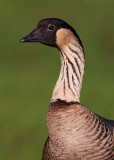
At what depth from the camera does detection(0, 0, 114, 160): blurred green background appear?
15125 mm

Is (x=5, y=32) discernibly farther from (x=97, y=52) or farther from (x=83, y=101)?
(x=83, y=101)

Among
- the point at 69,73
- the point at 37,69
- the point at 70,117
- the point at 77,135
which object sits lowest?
the point at 37,69

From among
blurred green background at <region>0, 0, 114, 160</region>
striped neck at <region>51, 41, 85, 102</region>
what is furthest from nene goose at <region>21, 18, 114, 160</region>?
blurred green background at <region>0, 0, 114, 160</region>

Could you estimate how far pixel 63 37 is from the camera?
8.62m

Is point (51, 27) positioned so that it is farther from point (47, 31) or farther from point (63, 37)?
point (63, 37)

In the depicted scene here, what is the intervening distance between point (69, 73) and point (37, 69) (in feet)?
43.4

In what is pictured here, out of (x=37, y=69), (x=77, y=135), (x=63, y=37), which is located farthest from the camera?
(x=37, y=69)

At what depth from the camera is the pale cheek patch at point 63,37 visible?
28.3 feet

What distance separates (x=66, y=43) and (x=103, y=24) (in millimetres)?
18649

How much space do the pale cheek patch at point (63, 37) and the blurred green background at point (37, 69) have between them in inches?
204

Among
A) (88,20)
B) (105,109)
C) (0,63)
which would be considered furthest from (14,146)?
(88,20)

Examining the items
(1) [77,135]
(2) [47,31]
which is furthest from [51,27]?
(1) [77,135]

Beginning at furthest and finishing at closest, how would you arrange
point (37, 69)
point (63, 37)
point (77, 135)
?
point (37, 69), point (63, 37), point (77, 135)

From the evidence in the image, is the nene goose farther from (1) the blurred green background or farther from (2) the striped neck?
(1) the blurred green background
